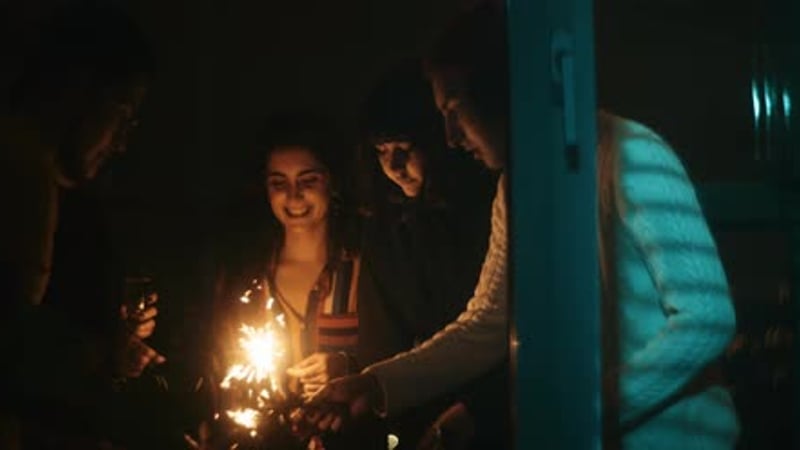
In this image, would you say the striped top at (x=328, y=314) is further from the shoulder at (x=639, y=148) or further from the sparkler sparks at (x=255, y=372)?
the shoulder at (x=639, y=148)

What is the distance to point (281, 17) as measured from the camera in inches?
118

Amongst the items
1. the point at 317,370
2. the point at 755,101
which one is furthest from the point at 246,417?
the point at 755,101

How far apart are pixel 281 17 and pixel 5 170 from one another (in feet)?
2.75

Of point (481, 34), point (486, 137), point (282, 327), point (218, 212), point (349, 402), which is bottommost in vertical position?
point (349, 402)

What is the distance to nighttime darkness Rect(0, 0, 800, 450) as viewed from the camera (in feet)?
9.61

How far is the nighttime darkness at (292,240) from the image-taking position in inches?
115

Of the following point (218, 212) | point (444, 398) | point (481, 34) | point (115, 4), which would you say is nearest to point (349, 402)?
point (444, 398)

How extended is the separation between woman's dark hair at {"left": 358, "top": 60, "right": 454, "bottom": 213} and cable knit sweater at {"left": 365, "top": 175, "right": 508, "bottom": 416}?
195mm

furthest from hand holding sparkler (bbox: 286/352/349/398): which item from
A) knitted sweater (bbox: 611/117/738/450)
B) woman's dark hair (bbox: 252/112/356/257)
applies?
knitted sweater (bbox: 611/117/738/450)

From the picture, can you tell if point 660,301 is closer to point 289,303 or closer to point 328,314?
point 328,314

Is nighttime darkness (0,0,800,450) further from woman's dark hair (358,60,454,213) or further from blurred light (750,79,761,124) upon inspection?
blurred light (750,79,761,124)

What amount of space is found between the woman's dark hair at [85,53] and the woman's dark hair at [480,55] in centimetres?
79

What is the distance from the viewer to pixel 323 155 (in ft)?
9.71

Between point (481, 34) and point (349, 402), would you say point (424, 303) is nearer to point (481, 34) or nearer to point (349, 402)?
point (349, 402)
